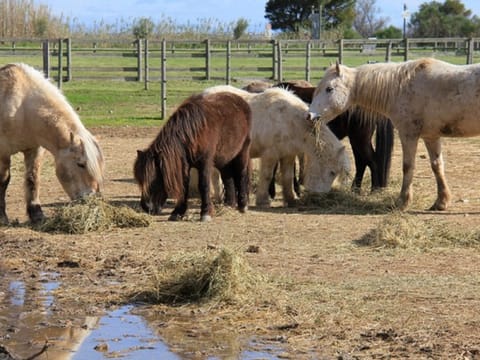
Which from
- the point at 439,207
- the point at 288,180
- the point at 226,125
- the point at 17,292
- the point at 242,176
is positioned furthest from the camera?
the point at 288,180

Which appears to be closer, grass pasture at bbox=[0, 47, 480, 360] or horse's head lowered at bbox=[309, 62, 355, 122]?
grass pasture at bbox=[0, 47, 480, 360]

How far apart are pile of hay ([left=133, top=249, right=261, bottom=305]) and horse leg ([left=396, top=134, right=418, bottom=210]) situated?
429 centimetres

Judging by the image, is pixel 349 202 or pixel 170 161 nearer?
pixel 170 161

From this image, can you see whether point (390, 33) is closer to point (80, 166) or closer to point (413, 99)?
point (413, 99)

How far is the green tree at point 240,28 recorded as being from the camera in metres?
51.5

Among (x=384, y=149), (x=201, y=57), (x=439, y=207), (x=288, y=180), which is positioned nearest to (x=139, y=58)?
(x=201, y=57)

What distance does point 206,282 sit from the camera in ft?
22.4

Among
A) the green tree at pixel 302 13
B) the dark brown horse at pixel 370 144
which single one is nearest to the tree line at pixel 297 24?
the green tree at pixel 302 13

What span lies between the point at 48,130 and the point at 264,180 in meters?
2.91

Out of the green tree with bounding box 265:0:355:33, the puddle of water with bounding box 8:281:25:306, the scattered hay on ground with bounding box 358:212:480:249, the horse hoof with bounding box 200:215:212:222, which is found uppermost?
the green tree with bounding box 265:0:355:33

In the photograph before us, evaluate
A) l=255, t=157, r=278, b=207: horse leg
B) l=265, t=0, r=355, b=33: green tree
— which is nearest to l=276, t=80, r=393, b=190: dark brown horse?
l=255, t=157, r=278, b=207: horse leg

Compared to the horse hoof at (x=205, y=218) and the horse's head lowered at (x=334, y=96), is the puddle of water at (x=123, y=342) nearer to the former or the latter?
the horse hoof at (x=205, y=218)

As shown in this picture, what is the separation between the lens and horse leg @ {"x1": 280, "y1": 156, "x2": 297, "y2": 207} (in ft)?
37.4

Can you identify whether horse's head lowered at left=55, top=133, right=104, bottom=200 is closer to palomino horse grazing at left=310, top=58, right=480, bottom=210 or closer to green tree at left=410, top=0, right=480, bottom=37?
palomino horse grazing at left=310, top=58, right=480, bottom=210
